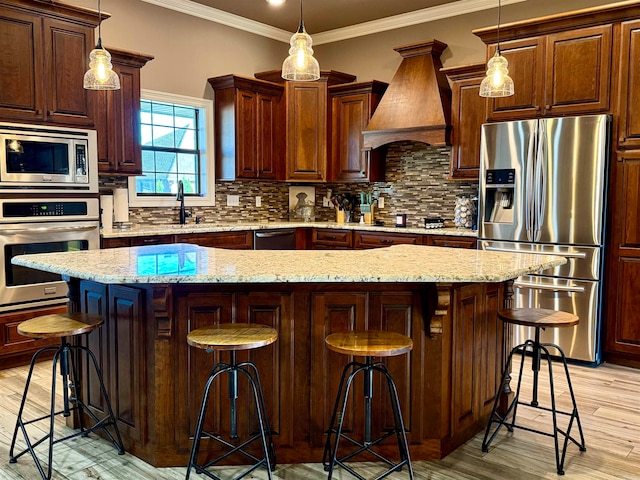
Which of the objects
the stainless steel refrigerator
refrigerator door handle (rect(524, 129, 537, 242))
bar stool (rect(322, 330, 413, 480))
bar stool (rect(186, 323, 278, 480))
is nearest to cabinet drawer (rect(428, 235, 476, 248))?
the stainless steel refrigerator

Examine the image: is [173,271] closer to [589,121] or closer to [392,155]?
[589,121]

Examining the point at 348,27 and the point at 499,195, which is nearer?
the point at 499,195

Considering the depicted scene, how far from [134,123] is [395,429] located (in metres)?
3.50

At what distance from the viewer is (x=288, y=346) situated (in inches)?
103

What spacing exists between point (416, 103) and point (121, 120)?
107 inches

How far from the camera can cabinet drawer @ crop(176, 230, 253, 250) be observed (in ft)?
16.7

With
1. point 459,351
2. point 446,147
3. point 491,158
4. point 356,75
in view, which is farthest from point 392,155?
point 459,351

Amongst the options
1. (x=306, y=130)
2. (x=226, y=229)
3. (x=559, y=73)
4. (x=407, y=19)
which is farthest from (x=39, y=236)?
(x=407, y=19)

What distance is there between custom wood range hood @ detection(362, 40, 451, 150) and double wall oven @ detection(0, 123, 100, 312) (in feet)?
9.05

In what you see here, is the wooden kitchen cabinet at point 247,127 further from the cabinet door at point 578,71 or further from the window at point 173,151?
the cabinet door at point 578,71

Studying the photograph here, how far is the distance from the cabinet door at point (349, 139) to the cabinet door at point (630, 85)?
2.50 meters

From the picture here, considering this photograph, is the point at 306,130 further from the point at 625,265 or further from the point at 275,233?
the point at 625,265

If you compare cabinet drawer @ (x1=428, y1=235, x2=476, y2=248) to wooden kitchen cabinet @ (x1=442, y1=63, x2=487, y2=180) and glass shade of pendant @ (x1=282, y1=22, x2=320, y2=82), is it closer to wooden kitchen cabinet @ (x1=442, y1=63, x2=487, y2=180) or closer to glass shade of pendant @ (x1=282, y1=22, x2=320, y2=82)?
wooden kitchen cabinet @ (x1=442, y1=63, x2=487, y2=180)

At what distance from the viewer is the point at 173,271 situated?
2.32 m
